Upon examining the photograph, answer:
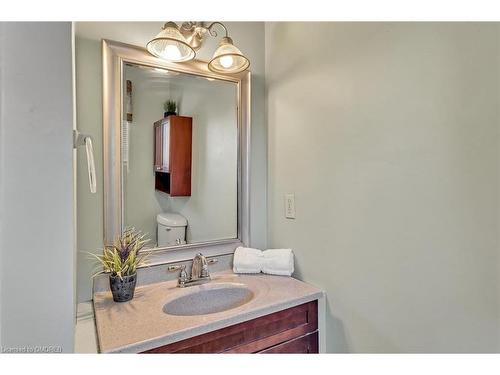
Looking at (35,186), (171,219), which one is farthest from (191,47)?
(35,186)

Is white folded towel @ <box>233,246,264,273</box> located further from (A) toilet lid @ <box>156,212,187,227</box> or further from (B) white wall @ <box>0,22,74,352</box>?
(B) white wall @ <box>0,22,74,352</box>

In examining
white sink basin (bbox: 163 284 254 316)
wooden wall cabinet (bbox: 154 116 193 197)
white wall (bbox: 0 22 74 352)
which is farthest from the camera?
wooden wall cabinet (bbox: 154 116 193 197)

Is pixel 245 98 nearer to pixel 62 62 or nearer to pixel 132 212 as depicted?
pixel 132 212

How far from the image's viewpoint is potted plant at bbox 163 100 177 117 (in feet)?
4.02

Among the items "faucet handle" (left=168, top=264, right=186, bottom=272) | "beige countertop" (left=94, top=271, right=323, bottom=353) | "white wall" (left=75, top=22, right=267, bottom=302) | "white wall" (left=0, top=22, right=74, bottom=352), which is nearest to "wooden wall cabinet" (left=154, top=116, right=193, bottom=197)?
"white wall" (left=75, top=22, right=267, bottom=302)

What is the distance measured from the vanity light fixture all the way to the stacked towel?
927 millimetres

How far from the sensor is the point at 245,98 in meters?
1.42

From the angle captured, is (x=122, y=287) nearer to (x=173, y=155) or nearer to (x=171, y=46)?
(x=173, y=155)

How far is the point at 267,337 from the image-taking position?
1.00m

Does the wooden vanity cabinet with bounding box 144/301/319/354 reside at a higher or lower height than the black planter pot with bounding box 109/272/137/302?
lower

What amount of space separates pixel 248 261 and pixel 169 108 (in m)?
0.84

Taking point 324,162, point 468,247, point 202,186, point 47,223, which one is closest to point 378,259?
point 468,247

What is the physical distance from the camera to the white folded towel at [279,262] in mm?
1274
